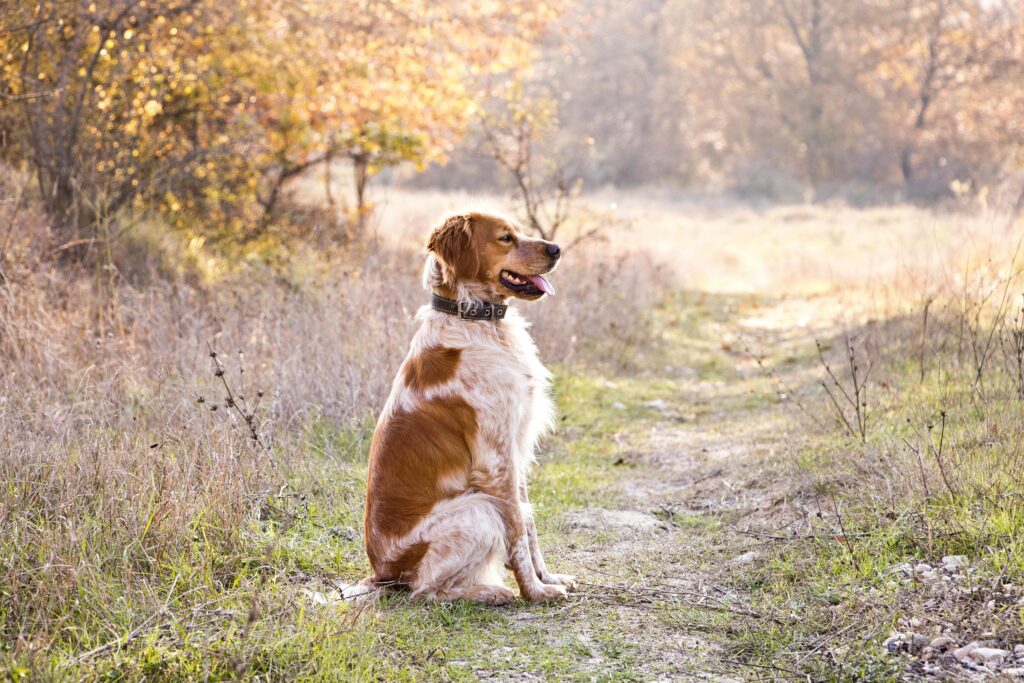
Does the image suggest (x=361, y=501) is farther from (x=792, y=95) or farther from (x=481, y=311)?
(x=792, y=95)

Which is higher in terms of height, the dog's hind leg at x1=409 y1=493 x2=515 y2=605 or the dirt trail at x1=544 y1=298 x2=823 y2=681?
the dog's hind leg at x1=409 y1=493 x2=515 y2=605

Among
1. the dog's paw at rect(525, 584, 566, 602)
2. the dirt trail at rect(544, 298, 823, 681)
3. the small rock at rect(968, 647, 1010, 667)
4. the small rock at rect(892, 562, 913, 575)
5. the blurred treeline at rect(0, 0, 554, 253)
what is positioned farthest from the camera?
the blurred treeline at rect(0, 0, 554, 253)

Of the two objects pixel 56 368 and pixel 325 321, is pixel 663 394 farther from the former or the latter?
pixel 56 368

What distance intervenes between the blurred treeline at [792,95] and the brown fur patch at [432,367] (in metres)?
23.6

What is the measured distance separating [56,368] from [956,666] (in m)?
4.98

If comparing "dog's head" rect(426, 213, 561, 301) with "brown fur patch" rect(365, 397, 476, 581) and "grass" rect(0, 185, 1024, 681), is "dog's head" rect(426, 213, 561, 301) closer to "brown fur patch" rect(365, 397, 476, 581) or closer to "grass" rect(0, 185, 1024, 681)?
"brown fur patch" rect(365, 397, 476, 581)

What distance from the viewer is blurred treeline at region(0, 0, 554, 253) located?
828 cm

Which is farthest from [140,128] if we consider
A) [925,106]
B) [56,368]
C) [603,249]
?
[925,106]

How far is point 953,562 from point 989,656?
2.01ft

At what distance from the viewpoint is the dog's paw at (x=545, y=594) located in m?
3.83

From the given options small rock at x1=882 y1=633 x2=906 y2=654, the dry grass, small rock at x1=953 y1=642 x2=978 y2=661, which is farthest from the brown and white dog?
small rock at x1=953 y1=642 x2=978 y2=661

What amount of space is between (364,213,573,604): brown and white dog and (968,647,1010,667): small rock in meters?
1.58

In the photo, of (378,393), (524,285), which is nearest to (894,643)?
(524,285)

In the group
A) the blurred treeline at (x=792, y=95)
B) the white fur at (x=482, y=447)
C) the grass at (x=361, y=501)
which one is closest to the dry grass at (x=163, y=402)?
the grass at (x=361, y=501)
